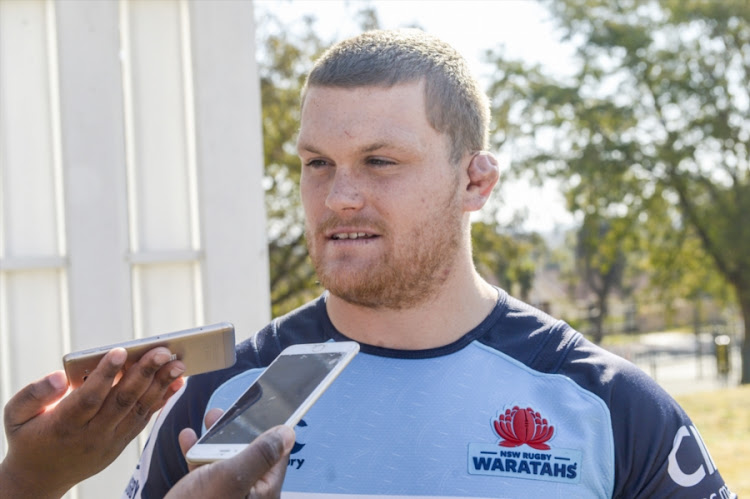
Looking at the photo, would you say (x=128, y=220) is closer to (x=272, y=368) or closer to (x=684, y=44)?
(x=272, y=368)

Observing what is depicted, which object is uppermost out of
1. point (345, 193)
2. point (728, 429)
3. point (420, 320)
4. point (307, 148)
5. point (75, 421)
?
point (307, 148)

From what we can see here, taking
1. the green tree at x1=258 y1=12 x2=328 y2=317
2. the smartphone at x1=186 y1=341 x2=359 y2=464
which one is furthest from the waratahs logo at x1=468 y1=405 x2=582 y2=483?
the green tree at x1=258 y1=12 x2=328 y2=317

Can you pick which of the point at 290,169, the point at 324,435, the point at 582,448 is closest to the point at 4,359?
the point at 324,435

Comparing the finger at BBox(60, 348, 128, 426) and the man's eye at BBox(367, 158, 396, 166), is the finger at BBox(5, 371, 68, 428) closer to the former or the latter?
the finger at BBox(60, 348, 128, 426)

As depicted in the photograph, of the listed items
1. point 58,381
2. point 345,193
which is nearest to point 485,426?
point 345,193

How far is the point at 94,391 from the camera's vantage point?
1878 mm

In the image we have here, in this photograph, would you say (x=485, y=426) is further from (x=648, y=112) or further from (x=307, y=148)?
(x=648, y=112)

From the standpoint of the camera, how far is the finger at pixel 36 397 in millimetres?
1982

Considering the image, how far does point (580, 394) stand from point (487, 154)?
2.45ft

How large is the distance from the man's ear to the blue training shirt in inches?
13.3

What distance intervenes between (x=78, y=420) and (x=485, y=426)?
1.01m

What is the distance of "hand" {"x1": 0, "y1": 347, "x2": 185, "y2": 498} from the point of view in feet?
6.30

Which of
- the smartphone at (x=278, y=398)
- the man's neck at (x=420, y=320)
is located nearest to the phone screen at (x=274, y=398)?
the smartphone at (x=278, y=398)

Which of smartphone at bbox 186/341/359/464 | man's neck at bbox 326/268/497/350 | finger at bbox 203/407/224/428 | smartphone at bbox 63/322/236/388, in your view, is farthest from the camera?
man's neck at bbox 326/268/497/350
